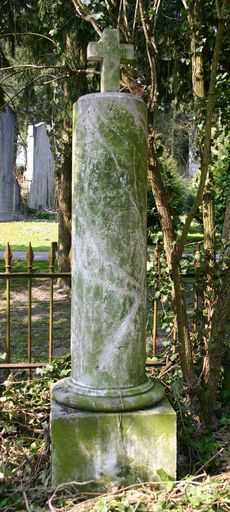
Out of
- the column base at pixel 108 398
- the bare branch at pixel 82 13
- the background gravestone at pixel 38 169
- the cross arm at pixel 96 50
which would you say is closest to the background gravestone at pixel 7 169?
the background gravestone at pixel 38 169

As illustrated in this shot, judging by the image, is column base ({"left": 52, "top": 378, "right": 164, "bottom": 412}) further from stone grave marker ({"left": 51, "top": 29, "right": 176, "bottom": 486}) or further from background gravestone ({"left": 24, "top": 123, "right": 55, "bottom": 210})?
background gravestone ({"left": 24, "top": 123, "right": 55, "bottom": 210})

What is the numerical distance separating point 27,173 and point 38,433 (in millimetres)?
20885

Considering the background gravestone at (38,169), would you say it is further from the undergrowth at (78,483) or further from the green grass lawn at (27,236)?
the undergrowth at (78,483)

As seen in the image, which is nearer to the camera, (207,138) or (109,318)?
(109,318)

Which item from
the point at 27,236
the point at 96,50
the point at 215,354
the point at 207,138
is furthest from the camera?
the point at 27,236

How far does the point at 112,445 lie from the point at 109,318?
61cm

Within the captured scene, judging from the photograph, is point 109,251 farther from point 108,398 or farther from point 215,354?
point 215,354

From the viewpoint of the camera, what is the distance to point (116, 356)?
99.5 inches

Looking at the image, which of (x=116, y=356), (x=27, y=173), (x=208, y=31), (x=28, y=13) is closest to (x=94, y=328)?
(x=116, y=356)

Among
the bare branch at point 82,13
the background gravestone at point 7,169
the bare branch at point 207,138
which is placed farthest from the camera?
the background gravestone at point 7,169

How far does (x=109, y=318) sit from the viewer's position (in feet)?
8.27

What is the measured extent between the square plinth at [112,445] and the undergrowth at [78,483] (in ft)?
0.20

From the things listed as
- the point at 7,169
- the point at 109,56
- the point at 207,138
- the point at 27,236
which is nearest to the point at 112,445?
the point at 207,138

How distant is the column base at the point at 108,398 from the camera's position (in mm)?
2490
